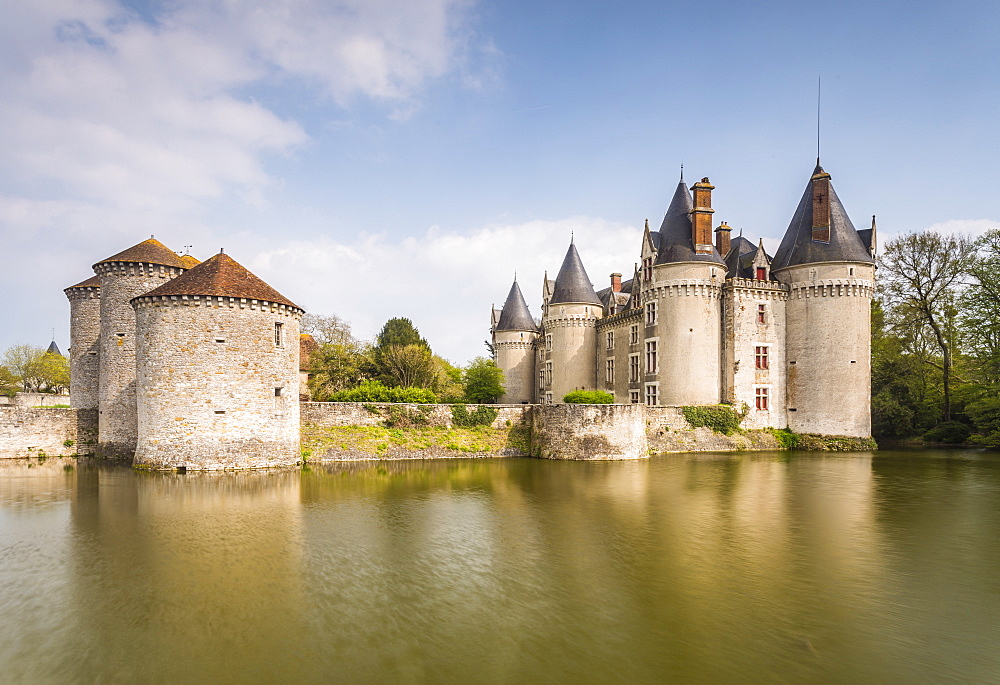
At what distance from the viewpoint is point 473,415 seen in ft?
84.1

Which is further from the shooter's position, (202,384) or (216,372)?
(216,372)

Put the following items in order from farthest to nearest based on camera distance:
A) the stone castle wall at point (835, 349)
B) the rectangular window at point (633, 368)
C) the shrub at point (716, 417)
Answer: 1. the rectangular window at point (633, 368)
2. the stone castle wall at point (835, 349)
3. the shrub at point (716, 417)

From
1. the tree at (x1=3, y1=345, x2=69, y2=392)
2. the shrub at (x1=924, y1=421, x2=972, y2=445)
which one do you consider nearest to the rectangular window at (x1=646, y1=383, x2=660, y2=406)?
the shrub at (x1=924, y1=421, x2=972, y2=445)

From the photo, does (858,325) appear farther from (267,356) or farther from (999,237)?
(267,356)

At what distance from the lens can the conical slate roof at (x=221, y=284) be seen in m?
19.1

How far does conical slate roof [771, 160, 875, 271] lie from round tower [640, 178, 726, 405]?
423 centimetres

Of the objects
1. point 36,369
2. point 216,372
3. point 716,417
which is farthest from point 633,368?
point 36,369

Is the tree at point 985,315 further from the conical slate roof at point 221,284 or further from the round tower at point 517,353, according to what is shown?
the conical slate roof at point 221,284

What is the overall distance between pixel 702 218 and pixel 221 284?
2282cm

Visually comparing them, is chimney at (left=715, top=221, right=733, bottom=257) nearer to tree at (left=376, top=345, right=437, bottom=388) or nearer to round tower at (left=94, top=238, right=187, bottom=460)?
tree at (left=376, top=345, right=437, bottom=388)

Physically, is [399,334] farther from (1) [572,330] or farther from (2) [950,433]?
(2) [950,433]

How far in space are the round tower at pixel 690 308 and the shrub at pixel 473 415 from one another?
9948 mm

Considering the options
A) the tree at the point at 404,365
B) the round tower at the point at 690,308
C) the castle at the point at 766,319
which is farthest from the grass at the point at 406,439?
the castle at the point at 766,319

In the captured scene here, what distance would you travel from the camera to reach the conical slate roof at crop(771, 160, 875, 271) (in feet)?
96.6
